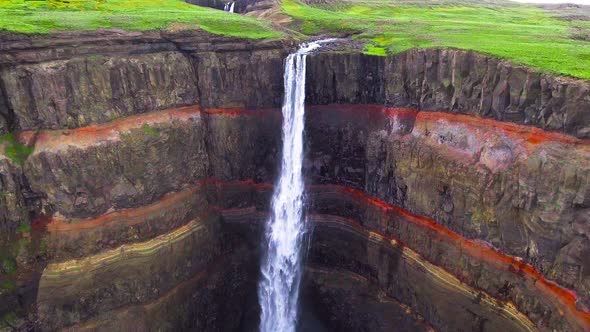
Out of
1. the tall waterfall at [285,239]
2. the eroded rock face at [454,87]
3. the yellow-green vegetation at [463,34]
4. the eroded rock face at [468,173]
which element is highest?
the yellow-green vegetation at [463,34]

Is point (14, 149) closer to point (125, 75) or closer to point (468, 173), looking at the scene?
point (125, 75)

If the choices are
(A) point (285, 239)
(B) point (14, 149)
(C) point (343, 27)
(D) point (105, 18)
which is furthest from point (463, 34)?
(B) point (14, 149)

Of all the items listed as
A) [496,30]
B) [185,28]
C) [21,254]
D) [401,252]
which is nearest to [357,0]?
[496,30]

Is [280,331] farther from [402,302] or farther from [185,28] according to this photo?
[185,28]

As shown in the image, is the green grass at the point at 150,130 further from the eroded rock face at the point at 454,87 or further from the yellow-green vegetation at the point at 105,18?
the eroded rock face at the point at 454,87

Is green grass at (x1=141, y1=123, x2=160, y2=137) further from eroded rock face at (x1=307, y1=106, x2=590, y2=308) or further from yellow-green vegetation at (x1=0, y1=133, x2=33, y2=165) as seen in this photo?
eroded rock face at (x1=307, y1=106, x2=590, y2=308)

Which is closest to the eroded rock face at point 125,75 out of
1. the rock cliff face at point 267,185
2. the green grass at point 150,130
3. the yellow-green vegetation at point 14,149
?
the rock cliff face at point 267,185
